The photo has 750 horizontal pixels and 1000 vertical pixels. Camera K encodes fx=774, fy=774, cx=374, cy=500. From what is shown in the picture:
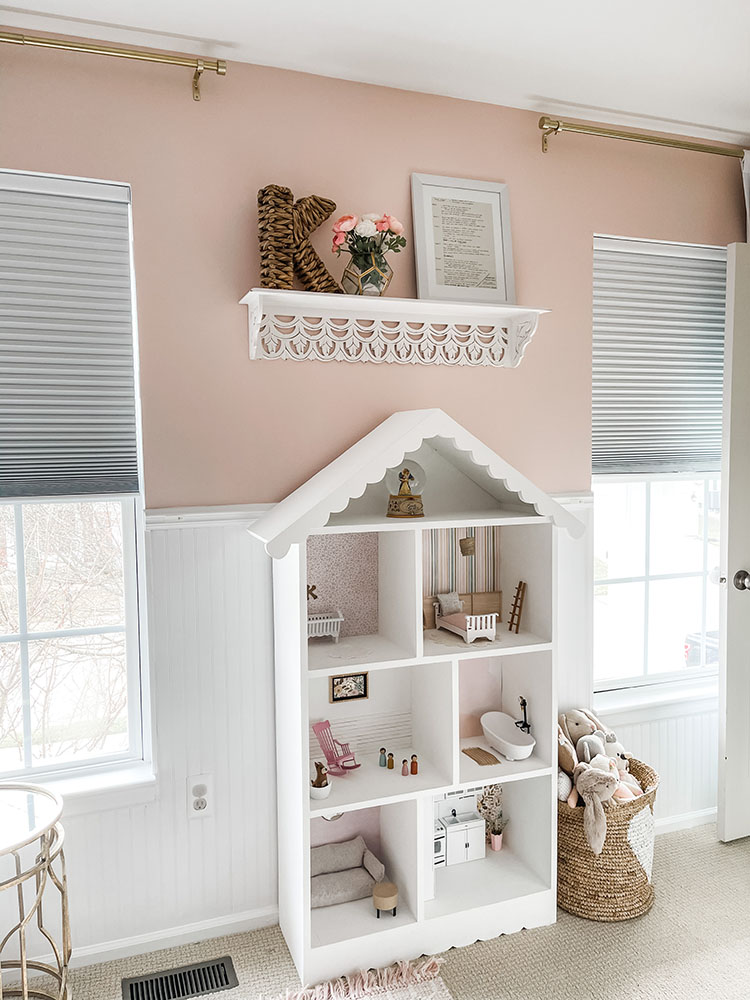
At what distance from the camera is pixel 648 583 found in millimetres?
2852

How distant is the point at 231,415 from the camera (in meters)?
2.15

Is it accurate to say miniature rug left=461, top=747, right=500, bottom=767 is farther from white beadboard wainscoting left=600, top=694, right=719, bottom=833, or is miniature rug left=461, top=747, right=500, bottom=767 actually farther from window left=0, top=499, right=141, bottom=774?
window left=0, top=499, right=141, bottom=774

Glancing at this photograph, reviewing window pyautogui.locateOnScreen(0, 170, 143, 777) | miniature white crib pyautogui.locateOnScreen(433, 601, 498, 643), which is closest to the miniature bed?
miniature white crib pyautogui.locateOnScreen(433, 601, 498, 643)

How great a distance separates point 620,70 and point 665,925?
2458mm

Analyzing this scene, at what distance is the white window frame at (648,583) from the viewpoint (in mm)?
2760

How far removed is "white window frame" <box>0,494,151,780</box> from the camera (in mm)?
2105

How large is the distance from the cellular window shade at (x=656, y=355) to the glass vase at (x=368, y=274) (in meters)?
0.86

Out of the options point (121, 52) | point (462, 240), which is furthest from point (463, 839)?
point (121, 52)

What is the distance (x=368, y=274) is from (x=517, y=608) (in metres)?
1.06

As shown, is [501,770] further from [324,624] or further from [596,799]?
[324,624]

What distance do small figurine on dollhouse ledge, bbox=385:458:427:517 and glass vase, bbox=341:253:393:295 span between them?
0.50 metres

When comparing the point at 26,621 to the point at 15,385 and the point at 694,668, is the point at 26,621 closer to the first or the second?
the point at 15,385

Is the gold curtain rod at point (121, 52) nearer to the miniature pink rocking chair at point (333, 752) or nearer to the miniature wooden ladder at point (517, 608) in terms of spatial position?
the miniature wooden ladder at point (517, 608)

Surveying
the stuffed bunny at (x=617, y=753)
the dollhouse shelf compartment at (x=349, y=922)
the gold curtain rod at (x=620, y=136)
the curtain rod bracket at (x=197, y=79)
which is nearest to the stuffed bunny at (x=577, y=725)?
the stuffed bunny at (x=617, y=753)
